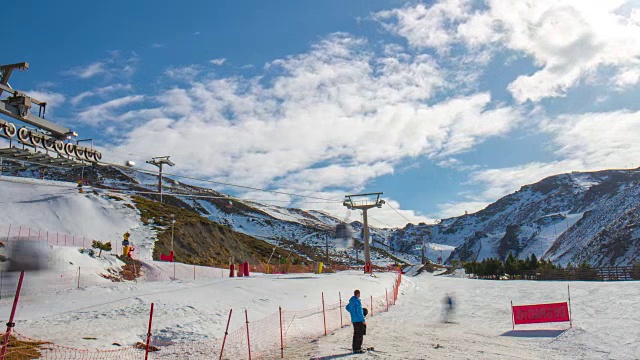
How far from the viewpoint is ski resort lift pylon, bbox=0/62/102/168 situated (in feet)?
44.4

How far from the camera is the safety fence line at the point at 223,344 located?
12.2 metres

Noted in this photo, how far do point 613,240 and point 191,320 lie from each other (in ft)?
466

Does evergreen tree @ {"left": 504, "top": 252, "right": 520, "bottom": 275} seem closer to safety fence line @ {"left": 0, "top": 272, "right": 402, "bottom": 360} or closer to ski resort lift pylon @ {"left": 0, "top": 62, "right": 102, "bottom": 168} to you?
safety fence line @ {"left": 0, "top": 272, "right": 402, "bottom": 360}

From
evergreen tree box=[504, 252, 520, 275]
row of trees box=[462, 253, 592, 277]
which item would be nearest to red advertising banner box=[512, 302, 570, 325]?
row of trees box=[462, 253, 592, 277]

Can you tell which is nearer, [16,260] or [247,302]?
[16,260]

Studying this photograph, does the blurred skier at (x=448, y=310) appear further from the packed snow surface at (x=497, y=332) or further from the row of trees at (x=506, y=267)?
the row of trees at (x=506, y=267)

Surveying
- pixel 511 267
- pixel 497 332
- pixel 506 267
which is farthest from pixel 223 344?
pixel 506 267

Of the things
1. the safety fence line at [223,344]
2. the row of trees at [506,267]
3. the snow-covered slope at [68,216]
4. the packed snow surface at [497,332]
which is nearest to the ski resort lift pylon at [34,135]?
the safety fence line at [223,344]

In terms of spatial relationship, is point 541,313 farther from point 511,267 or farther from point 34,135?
point 511,267

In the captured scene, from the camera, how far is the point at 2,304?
2017cm

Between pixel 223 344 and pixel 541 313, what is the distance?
1485 cm

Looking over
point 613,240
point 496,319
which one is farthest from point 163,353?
point 613,240

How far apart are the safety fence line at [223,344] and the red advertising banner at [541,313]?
767 centimetres

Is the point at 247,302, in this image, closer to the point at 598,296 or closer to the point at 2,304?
the point at 2,304
